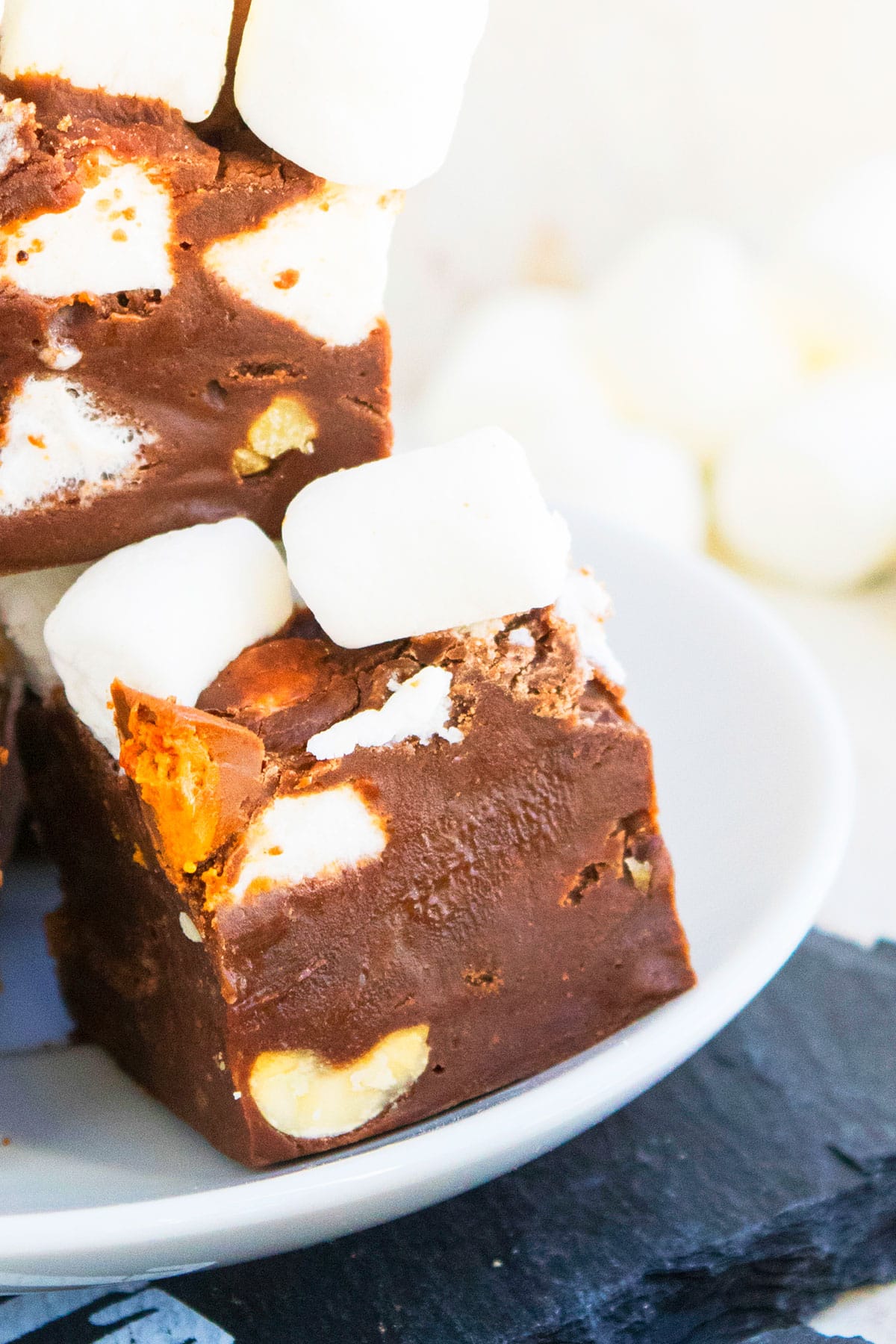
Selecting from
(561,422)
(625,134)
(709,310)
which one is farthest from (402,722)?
(625,134)

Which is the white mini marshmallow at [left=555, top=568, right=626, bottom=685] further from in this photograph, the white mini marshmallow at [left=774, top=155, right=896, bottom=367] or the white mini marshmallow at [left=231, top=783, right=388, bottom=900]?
the white mini marshmallow at [left=774, top=155, right=896, bottom=367]

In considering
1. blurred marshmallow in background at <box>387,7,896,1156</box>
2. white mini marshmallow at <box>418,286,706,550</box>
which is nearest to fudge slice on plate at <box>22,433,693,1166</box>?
blurred marshmallow in background at <box>387,7,896,1156</box>

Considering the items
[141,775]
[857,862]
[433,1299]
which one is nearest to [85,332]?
[141,775]

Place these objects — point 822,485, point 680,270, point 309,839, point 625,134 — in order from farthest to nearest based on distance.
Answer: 1. point 625,134
2. point 680,270
3. point 822,485
4. point 309,839

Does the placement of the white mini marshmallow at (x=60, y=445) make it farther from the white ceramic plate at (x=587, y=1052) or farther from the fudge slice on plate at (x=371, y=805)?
the white ceramic plate at (x=587, y=1052)

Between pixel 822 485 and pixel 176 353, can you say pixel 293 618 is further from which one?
pixel 822 485

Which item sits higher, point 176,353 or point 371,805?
point 176,353

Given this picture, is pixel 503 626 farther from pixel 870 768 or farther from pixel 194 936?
pixel 870 768

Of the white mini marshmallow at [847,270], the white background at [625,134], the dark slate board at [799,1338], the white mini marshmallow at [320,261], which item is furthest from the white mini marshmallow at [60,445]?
the white background at [625,134]
